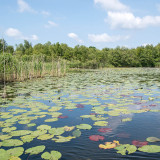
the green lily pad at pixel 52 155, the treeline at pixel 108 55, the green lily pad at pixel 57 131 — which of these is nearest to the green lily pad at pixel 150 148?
the green lily pad at pixel 52 155

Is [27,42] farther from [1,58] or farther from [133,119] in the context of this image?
[133,119]

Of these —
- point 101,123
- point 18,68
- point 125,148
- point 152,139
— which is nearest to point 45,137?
point 101,123

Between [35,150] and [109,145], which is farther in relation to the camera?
[109,145]

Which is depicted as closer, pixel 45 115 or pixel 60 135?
pixel 60 135

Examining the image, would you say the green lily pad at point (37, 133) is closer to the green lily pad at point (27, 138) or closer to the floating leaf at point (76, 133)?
the green lily pad at point (27, 138)

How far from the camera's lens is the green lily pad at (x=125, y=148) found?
2551 mm

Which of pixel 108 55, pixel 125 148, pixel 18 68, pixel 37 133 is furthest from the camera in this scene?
pixel 108 55

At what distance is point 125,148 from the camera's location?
264cm

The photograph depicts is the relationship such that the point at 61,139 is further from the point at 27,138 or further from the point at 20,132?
the point at 20,132

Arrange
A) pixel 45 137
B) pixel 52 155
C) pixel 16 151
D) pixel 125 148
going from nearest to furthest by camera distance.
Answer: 1. pixel 52 155
2. pixel 16 151
3. pixel 125 148
4. pixel 45 137

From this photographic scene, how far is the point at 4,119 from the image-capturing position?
13.4 ft

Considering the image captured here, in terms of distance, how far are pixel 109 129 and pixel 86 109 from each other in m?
1.67

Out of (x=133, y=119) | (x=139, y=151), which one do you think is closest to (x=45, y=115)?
(x=133, y=119)

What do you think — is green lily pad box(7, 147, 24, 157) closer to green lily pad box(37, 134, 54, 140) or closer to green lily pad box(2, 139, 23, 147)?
green lily pad box(2, 139, 23, 147)
